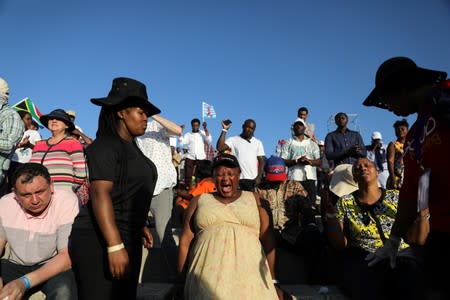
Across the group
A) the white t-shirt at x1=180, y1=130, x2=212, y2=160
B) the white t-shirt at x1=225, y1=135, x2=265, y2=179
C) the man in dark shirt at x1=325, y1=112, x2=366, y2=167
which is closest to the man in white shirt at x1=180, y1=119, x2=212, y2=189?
the white t-shirt at x1=180, y1=130, x2=212, y2=160

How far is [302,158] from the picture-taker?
6.28 metres

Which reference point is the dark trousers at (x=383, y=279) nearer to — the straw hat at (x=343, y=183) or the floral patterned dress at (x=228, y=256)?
the straw hat at (x=343, y=183)

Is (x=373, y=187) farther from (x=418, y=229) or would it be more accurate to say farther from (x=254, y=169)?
(x=254, y=169)

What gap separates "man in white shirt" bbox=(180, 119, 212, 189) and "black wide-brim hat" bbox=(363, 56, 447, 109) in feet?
22.0

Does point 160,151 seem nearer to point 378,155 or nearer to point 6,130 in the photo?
→ point 6,130

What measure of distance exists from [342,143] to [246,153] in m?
1.68

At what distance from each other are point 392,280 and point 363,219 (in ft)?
2.49

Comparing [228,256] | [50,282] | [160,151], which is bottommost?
[50,282]

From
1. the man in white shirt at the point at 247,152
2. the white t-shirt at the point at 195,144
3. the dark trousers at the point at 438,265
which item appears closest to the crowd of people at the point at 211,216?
the dark trousers at the point at 438,265

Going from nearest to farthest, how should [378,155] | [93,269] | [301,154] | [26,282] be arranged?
1. [93,269]
2. [26,282]
3. [301,154]
4. [378,155]

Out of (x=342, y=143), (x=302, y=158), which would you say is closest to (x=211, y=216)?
(x=302, y=158)

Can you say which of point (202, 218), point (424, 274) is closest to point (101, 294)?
point (202, 218)

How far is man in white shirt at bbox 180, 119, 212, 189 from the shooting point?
8674 millimetres

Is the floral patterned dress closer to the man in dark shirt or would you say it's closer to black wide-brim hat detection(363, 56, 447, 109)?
black wide-brim hat detection(363, 56, 447, 109)
